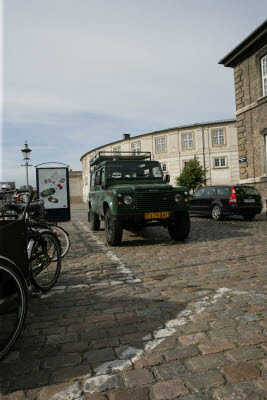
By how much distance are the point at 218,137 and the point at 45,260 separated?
142 ft

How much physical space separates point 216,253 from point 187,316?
325 centimetres

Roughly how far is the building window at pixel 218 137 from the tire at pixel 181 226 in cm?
3870

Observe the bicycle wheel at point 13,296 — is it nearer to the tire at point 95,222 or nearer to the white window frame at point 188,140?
the tire at point 95,222

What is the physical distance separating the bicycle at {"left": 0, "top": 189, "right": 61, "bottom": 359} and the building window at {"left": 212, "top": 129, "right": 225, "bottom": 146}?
140ft

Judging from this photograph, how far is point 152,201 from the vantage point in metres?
7.29

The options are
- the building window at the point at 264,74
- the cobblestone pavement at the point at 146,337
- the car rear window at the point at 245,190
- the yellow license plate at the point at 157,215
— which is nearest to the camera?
the cobblestone pavement at the point at 146,337

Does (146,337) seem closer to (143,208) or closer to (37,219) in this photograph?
(37,219)

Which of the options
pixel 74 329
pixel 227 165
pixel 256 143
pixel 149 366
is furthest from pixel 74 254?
pixel 227 165

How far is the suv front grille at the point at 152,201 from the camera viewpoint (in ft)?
23.6

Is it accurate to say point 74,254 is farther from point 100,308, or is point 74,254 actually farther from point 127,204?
point 100,308

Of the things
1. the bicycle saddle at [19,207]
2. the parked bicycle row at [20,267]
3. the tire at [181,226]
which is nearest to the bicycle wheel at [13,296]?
the parked bicycle row at [20,267]

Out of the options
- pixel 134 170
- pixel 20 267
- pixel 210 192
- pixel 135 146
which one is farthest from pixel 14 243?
pixel 135 146

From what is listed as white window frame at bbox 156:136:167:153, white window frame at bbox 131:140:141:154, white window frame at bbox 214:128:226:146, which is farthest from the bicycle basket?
white window frame at bbox 131:140:141:154

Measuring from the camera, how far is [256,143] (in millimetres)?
18172
